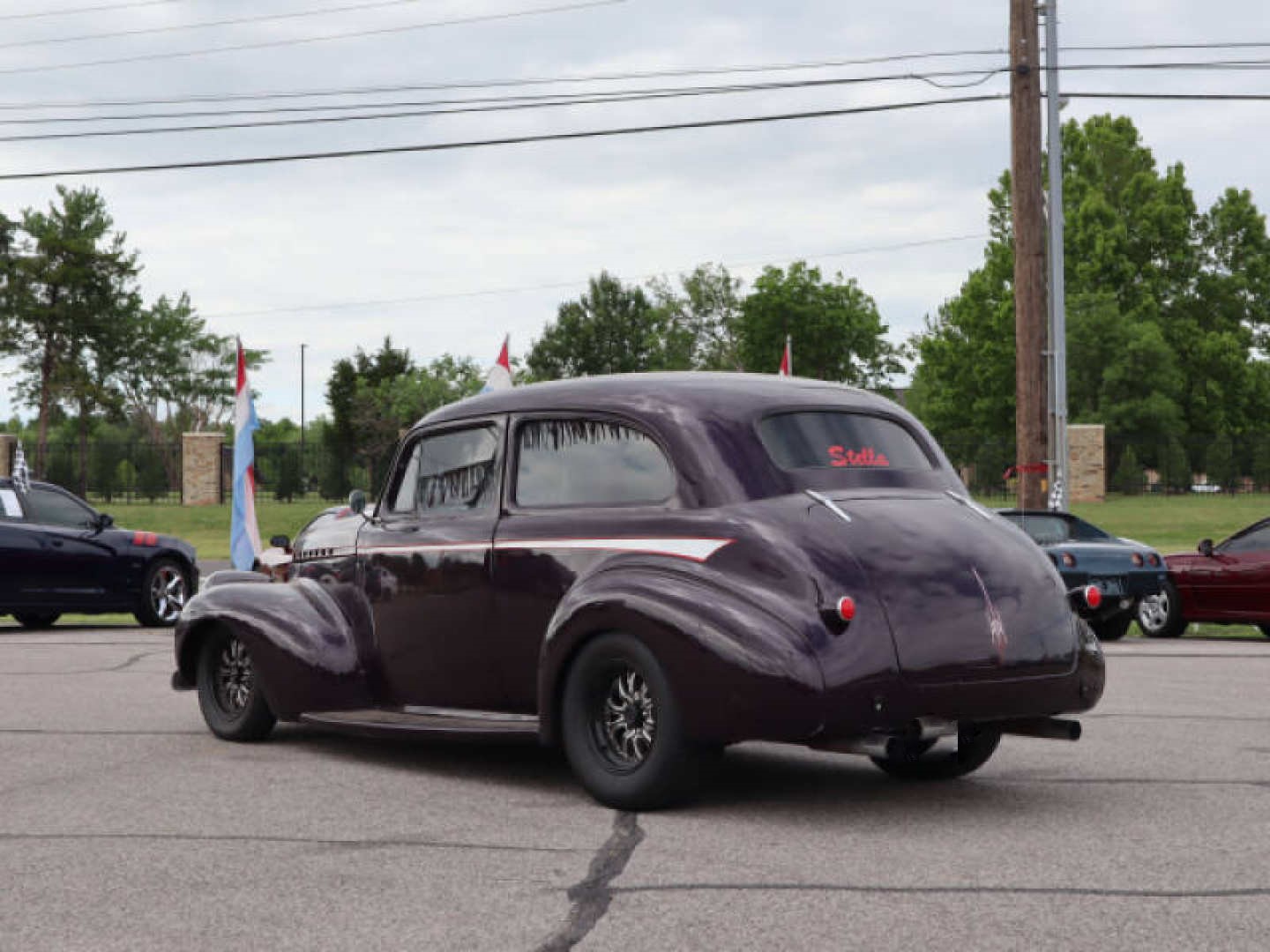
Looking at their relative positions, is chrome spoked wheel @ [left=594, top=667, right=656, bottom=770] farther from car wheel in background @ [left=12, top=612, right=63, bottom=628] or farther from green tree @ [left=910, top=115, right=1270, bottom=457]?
green tree @ [left=910, top=115, right=1270, bottom=457]

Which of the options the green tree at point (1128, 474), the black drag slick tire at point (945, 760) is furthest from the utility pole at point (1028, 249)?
the green tree at point (1128, 474)

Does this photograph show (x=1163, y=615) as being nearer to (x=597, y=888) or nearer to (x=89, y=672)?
(x=89, y=672)

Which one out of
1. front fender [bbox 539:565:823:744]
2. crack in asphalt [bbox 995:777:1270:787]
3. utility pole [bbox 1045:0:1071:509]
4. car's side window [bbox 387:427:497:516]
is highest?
utility pole [bbox 1045:0:1071:509]

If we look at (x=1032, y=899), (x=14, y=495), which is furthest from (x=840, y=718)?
(x=14, y=495)

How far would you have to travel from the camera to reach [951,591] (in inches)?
259

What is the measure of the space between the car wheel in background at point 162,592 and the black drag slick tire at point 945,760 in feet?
39.4

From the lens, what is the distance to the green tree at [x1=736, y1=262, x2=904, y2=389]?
3140 inches

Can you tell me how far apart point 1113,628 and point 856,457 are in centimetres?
1069

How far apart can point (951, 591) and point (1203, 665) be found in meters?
8.06

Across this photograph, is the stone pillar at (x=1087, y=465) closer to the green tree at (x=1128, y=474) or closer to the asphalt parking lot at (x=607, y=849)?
the green tree at (x=1128, y=474)

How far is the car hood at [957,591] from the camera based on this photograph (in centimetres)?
647

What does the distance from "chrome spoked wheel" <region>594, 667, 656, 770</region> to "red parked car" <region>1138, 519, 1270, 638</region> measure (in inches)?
445

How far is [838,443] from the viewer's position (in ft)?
24.0

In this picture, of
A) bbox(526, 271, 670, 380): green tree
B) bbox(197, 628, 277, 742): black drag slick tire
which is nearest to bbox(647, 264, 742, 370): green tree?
bbox(526, 271, 670, 380): green tree
